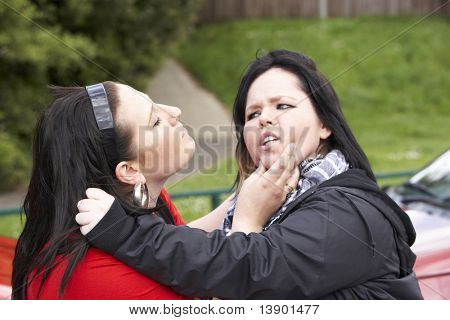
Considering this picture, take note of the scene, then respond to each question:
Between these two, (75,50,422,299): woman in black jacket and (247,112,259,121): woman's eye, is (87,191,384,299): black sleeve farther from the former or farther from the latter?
(247,112,259,121): woman's eye

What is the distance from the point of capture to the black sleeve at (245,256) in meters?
1.83

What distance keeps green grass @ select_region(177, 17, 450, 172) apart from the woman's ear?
11.2m

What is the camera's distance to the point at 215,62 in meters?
17.7

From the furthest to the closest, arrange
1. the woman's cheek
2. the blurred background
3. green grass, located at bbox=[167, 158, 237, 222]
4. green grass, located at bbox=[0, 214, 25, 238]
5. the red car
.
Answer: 1. the blurred background
2. green grass, located at bbox=[0, 214, 25, 238]
3. green grass, located at bbox=[167, 158, 237, 222]
4. the red car
5. the woman's cheek

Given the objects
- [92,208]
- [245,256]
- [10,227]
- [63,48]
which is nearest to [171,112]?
A: [92,208]

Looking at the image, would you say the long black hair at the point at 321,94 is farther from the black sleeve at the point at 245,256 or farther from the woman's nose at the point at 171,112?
the black sleeve at the point at 245,256

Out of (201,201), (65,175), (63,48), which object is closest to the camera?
(65,175)

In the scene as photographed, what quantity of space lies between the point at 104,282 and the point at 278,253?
1.65 ft

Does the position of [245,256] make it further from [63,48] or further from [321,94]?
[63,48]

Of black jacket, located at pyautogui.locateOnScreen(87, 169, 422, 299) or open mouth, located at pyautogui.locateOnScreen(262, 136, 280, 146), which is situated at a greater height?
open mouth, located at pyautogui.locateOnScreen(262, 136, 280, 146)

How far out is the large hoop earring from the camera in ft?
6.90

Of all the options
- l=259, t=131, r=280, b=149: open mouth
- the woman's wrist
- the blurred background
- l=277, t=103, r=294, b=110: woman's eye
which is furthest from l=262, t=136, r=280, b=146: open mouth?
the blurred background

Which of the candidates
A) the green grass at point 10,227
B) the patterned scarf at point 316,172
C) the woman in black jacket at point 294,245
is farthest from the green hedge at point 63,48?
the woman in black jacket at point 294,245

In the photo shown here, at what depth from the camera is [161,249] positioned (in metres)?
1.85
